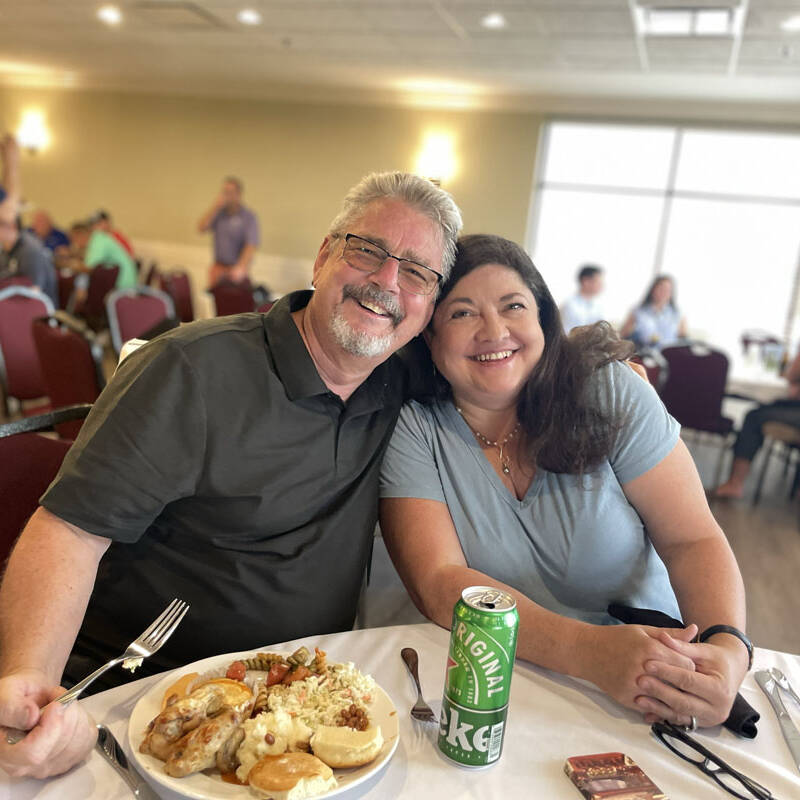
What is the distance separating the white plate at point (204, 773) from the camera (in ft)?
2.52

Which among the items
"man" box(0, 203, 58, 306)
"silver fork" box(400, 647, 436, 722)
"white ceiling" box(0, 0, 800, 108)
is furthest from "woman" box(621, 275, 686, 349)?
"silver fork" box(400, 647, 436, 722)

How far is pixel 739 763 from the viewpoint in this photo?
936 mm

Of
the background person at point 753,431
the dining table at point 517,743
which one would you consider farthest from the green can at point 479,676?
the background person at point 753,431

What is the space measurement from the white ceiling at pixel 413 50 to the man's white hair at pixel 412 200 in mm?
4393

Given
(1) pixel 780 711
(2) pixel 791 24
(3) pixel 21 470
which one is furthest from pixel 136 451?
(2) pixel 791 24

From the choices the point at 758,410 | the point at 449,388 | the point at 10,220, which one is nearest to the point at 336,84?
the point at 10,220

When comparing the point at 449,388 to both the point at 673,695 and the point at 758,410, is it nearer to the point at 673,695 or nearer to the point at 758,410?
the point at 673,695

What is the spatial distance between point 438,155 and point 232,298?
4.70 meters

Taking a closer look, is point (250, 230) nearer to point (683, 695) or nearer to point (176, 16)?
point (176, 16)

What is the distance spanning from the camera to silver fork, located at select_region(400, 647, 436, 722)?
3.12 feet

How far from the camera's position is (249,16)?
Result: 245 inches

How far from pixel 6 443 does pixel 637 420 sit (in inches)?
51.0

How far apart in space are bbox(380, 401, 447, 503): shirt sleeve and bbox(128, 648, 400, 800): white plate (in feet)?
1.59

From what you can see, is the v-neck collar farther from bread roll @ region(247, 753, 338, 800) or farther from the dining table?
bread roll @ region(247, 753, 338, 800)
